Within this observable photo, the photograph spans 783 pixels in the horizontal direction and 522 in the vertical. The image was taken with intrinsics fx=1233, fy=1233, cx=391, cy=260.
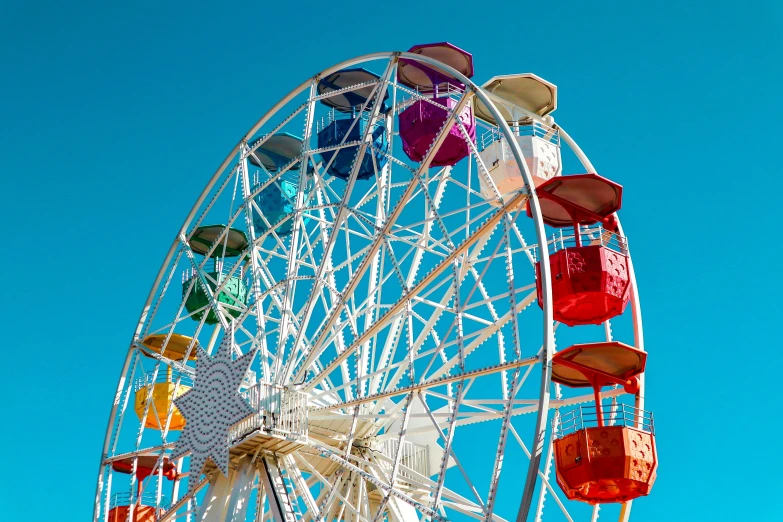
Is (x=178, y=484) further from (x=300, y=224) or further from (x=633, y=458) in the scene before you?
(x=633, y=458)

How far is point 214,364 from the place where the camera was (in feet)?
67.4

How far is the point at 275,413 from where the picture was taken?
19.7 metres

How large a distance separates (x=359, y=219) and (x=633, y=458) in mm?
6260

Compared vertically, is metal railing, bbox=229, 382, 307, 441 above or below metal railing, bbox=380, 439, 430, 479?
below

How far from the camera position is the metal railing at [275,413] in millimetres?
19469

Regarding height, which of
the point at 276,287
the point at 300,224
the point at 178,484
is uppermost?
the point at 300,224

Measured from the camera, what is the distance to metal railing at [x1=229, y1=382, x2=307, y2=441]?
19.5 m

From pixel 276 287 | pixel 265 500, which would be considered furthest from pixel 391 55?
pixel 265 500

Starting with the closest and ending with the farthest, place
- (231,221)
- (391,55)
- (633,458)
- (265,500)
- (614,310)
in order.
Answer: (633,458), (614,310), (265,500), (391,55), (231,221)

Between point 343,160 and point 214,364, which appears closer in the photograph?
point 214,364

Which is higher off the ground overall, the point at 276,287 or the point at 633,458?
the point at 276,287

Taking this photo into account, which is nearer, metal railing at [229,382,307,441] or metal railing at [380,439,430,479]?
metal railing at [229,382,307,441]

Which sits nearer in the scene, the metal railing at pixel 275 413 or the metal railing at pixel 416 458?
the metal railing at pixel 275 413

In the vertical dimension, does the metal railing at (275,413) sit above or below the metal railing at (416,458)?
below
